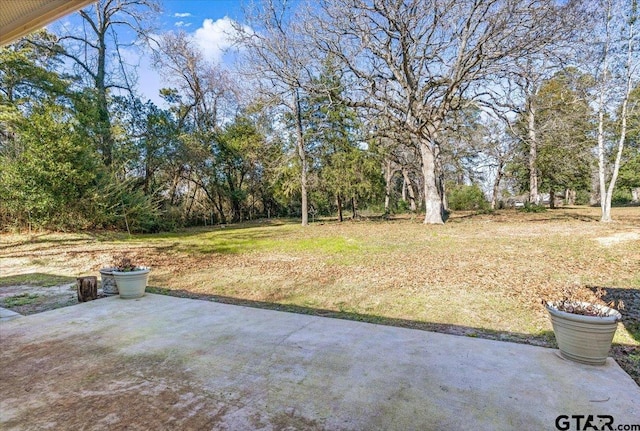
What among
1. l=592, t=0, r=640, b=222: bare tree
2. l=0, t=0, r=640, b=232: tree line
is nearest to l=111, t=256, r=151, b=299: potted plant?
l=0, t=0, r=640, b=232: tree line

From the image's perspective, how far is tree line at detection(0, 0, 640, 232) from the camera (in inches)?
367

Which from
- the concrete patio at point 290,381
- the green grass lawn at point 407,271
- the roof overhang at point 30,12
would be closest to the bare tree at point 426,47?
the green grass lawn at point 407,271

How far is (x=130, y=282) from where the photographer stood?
4168 millimetres

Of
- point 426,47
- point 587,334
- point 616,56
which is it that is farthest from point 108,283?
point 616,56

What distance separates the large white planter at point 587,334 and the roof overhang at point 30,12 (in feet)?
12.2

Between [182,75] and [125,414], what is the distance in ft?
63.4

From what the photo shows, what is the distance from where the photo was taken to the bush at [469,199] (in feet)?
73.0

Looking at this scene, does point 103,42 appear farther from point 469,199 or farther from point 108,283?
point 469,199

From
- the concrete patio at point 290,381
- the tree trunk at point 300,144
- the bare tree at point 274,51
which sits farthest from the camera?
the tree trunk at point 300,144

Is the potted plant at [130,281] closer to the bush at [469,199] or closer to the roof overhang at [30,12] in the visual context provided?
the roof overhang at [30,12]

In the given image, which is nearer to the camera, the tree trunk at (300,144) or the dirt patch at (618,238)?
the dirt patch at (618,238)

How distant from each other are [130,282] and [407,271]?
435cm

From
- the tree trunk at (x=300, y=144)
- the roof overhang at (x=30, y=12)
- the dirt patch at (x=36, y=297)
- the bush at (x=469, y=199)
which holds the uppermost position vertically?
the tree trunk at (x=300, y=144)

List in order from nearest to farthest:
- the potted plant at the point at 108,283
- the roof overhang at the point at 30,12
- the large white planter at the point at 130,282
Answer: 1. the roof overhang at the point at 30,12
2. the large white planter at the point at 130,282
3. the potted plant at the point at 108,283
